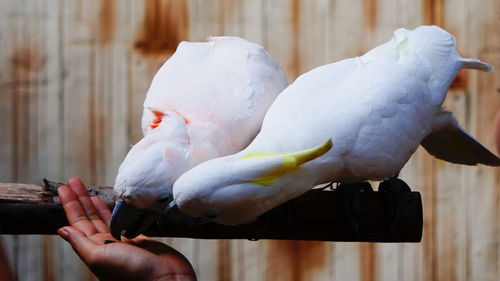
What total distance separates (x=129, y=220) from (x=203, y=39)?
38.7 inches

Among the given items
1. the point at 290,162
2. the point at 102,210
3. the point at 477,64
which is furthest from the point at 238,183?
the point at 477,64

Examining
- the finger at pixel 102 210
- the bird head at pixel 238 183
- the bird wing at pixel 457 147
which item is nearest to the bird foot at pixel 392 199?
the bird wing at pixel 457 147

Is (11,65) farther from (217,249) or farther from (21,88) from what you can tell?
(217,249)

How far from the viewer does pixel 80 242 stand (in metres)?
1.25

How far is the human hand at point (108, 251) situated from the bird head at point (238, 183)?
9.5 inches

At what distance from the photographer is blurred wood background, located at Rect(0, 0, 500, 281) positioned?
2016mm

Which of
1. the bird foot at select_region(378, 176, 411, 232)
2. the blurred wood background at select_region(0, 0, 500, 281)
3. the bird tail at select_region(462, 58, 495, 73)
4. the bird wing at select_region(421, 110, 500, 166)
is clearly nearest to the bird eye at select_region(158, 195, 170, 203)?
the bird foot at select_region(378, 176, 411, 232)

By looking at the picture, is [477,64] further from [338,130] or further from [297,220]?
[297,220]

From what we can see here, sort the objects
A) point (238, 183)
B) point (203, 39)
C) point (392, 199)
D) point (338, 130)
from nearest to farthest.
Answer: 1. point (238, 183)
2. point (338, 130)
3. point (392, 199)
4. point (203, 39)

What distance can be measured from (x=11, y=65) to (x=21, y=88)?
84mm

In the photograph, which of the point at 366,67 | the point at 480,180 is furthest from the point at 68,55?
the point at 480,180

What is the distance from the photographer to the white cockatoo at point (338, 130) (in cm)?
104

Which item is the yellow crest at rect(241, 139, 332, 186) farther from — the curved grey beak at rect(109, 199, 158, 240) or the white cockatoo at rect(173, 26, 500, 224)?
the curved grey beak at rect(109, 199, 158, 240)

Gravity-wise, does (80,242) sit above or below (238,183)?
below
